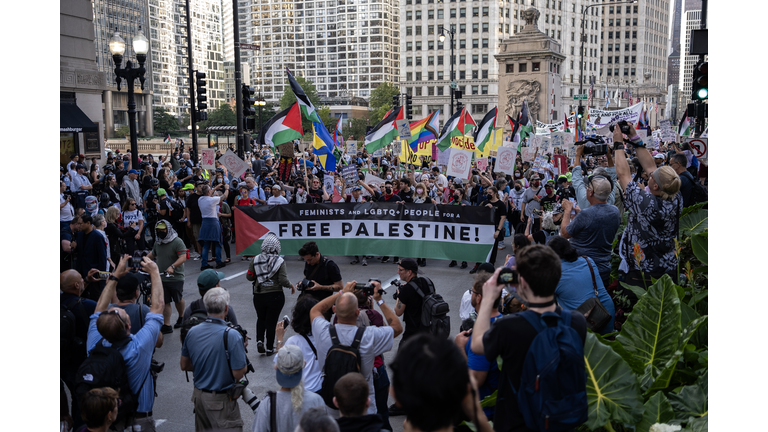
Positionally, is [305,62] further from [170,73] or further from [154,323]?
[154,323]

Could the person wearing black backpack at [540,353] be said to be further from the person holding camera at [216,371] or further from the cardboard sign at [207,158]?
the cardboard sign at [207,158]

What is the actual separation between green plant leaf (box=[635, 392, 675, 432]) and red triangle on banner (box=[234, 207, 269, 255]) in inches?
391

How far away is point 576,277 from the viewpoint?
523 cm

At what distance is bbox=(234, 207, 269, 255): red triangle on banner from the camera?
13.0 meters

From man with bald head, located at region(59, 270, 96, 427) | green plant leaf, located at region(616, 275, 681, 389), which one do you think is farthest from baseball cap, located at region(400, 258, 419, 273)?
man with bald head, located at region(59, 270, 96, 427)

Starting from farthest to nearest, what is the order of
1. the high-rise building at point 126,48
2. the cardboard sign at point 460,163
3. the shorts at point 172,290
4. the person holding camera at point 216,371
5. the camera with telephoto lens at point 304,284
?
the high-rise building at point 126,48, the cardboard sign at point 460,163, the shorts at point 172,290, the camera with telephoto lens at point 304,284, the person holding camera at point 216,371

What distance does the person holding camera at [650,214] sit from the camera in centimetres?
587

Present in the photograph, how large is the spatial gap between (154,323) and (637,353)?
376cm

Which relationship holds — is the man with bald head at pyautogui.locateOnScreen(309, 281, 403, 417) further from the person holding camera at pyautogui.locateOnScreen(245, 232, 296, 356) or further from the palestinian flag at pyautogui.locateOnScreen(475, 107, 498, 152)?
the palestinian flag at pyautogui.locateOnScreen(475, 107, 498, 152)

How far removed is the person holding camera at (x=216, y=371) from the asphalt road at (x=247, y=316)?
3.88ft

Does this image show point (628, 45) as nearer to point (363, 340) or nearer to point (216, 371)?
point (363, 340)

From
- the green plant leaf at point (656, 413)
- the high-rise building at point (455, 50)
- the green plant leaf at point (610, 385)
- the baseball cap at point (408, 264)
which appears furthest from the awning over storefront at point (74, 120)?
the high-rise building at point (455, 50)

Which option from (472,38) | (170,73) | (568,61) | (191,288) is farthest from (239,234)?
(170,73)

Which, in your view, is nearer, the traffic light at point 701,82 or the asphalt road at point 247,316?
the asphalt road at point 247,316
